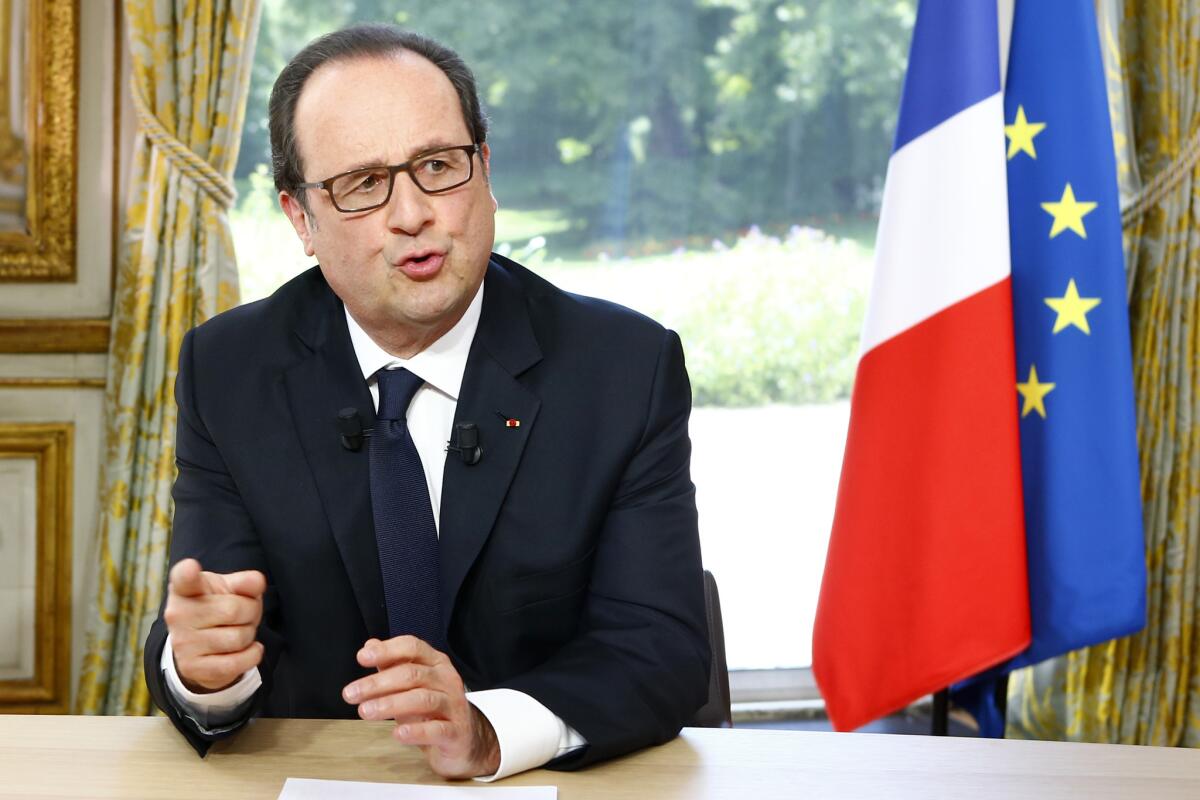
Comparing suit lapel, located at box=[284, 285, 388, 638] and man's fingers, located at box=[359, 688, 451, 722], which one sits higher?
suit lapel, located at box=[284, 285, 388, 638]

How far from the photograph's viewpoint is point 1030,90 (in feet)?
9.16

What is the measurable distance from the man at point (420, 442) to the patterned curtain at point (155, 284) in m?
1.31

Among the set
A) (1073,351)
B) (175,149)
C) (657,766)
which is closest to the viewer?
(657,766)

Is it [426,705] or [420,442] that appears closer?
[426,705]

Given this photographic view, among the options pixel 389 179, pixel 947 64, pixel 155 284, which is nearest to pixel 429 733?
pixel 389 179

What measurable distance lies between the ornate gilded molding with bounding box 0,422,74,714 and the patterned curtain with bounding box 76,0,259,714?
0.68 ft

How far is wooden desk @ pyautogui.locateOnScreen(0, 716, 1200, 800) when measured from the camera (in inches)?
53.5

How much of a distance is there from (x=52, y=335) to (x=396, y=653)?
235 centimetres

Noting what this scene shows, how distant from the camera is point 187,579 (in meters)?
1.33

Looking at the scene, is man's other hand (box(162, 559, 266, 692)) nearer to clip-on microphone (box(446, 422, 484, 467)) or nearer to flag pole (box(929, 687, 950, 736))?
clip-on microphone (box(446, 422, 484, 467))

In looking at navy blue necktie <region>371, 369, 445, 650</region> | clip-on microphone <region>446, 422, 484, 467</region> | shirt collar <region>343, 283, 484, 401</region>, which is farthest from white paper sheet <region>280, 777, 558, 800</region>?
shirt collar <region>343, 283, 484, 401</region>

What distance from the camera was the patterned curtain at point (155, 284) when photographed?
311 cm

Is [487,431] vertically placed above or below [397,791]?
above

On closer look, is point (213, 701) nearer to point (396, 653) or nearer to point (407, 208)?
point (396, 653)
